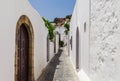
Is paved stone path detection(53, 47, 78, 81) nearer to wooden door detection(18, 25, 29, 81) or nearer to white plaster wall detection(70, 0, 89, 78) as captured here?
white plaster wall detection(70, 0, 89, 78)

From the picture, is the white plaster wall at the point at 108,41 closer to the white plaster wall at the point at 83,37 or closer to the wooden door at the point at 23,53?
the white plaster wall at the point at 83,37

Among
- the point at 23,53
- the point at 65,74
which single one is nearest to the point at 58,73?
the point at 65,74

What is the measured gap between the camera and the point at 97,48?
15.6 feet

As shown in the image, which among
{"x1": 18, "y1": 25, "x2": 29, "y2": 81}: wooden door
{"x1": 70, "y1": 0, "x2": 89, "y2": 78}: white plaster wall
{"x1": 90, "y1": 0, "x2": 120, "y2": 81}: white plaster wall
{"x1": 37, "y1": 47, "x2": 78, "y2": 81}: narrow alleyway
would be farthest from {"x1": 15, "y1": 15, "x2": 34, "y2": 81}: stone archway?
{"x1": 90, "y1": 0, "x2": 120, "y2": 81}: white plaster wall

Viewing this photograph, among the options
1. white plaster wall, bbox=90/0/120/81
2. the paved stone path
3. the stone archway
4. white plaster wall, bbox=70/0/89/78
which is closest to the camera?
white plaster wall, bbox=90/0/120/81

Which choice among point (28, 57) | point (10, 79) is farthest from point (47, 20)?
point (10, 79)

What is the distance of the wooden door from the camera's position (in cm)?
720

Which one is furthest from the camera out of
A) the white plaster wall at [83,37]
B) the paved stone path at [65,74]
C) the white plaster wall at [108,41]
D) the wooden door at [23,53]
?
the paved stone path at [65,74]

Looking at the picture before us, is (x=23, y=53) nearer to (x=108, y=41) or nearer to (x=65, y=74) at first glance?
(x=65, y=74)

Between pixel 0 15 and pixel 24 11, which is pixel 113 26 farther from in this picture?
pixel 24 11

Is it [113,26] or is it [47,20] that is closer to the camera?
[113,26]

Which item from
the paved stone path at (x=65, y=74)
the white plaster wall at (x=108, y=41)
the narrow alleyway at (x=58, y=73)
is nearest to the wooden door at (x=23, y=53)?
the narrow alleyway at (x=58, y=73)

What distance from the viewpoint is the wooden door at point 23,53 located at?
23.6 feet

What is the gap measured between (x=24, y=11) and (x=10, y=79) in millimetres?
2632
